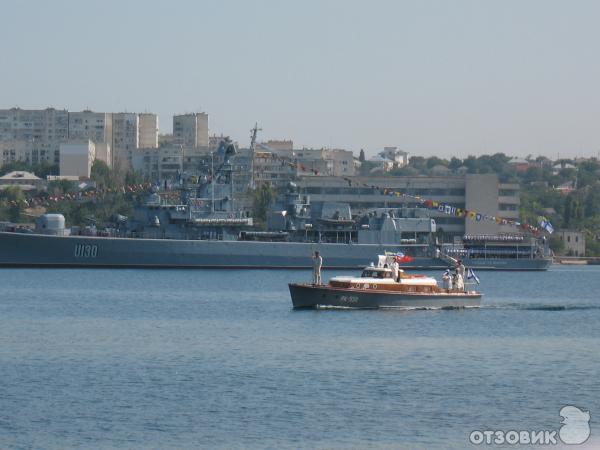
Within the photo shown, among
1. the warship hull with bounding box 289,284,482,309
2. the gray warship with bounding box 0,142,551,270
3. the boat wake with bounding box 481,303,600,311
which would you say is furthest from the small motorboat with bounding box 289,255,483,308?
the gray warship with bounding box 0,142,551,270

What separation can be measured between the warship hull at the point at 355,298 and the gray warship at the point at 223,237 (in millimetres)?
46868

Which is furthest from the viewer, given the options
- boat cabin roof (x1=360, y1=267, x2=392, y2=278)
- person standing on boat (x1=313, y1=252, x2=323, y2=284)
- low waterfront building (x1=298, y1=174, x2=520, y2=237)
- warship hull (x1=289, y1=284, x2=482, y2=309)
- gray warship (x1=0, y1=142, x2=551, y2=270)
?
low waterfront building (x1=298, y1=174, x2=520, y2=237)

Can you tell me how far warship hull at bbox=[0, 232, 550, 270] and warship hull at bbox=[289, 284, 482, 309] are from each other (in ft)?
158

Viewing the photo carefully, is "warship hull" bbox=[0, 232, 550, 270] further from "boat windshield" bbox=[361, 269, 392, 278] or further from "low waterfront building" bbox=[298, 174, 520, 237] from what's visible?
"boat windshield" bbox=[361, 269, 392, 278]

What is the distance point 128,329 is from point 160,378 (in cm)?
1407

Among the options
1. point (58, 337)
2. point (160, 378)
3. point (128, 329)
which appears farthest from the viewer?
point (128, 329)

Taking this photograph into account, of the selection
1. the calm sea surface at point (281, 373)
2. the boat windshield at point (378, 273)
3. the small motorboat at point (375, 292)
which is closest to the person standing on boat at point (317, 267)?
the small motorboat at point (375, 292)

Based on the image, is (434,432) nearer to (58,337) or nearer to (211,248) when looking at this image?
(58,337)

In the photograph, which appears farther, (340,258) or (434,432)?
(340,258)

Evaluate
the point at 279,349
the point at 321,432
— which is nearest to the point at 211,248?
the point at 279,349

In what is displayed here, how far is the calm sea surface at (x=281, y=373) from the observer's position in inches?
1344

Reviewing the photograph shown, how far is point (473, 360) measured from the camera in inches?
1836

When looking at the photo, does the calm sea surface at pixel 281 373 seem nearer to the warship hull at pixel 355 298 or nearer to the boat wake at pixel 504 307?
the boat wake at pixel 504 307

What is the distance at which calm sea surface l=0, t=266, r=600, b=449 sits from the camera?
34.1 m
